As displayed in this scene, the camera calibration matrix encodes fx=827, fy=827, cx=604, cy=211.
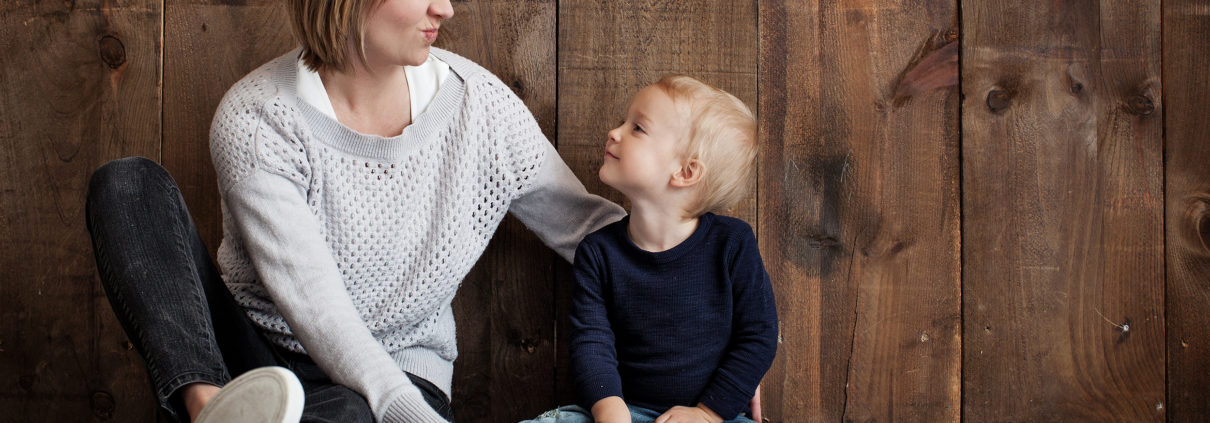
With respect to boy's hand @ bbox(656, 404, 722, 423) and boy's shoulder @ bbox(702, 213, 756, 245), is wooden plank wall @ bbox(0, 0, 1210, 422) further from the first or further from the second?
boy's hand @ bbox(656, 404, 722, 423)

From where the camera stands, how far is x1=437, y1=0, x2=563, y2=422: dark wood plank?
1313 millimetres

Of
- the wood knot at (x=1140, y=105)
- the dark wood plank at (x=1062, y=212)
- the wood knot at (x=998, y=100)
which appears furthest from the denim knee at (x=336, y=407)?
the wood knot at (x=1140, y=105)

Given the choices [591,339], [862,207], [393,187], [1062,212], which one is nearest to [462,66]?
[393,187]

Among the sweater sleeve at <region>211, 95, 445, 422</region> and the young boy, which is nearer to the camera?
the sweater sleeve at <region>211, 95, 445, 422</region>

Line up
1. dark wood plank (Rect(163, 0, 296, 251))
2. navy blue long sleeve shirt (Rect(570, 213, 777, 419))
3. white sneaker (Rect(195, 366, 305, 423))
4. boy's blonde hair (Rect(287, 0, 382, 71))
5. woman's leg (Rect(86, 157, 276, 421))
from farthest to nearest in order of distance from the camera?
dark wood plank (Rect(163, 0, 296, 251)) < navy blue long sleeve shirt (Rect(570, 213, 777, 419)) < boy's blonde hair (Rect(287, 0, 382, 71)) < woman's leg (Rect(86, 157, 276, 421)) < white sneaker (Rect(195, 366, 305, 423))

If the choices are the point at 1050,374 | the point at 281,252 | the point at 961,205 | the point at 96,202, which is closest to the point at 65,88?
the point at 96,202

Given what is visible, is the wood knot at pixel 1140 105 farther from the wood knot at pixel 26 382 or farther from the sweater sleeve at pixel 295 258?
the wood knot at pixel 26 382

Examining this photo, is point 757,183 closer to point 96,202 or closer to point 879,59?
point 879,59

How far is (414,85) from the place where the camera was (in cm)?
116

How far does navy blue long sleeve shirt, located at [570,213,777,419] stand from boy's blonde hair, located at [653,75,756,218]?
56 mm

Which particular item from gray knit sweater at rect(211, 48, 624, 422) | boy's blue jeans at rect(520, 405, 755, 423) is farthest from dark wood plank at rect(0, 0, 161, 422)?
boy's blue jeans at rect(520, 405, 755, 423)

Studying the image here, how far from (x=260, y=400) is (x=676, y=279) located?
0.56 m

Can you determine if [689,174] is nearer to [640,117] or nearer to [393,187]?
[640,117]

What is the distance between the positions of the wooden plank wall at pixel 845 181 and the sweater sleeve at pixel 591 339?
0.18 metres
